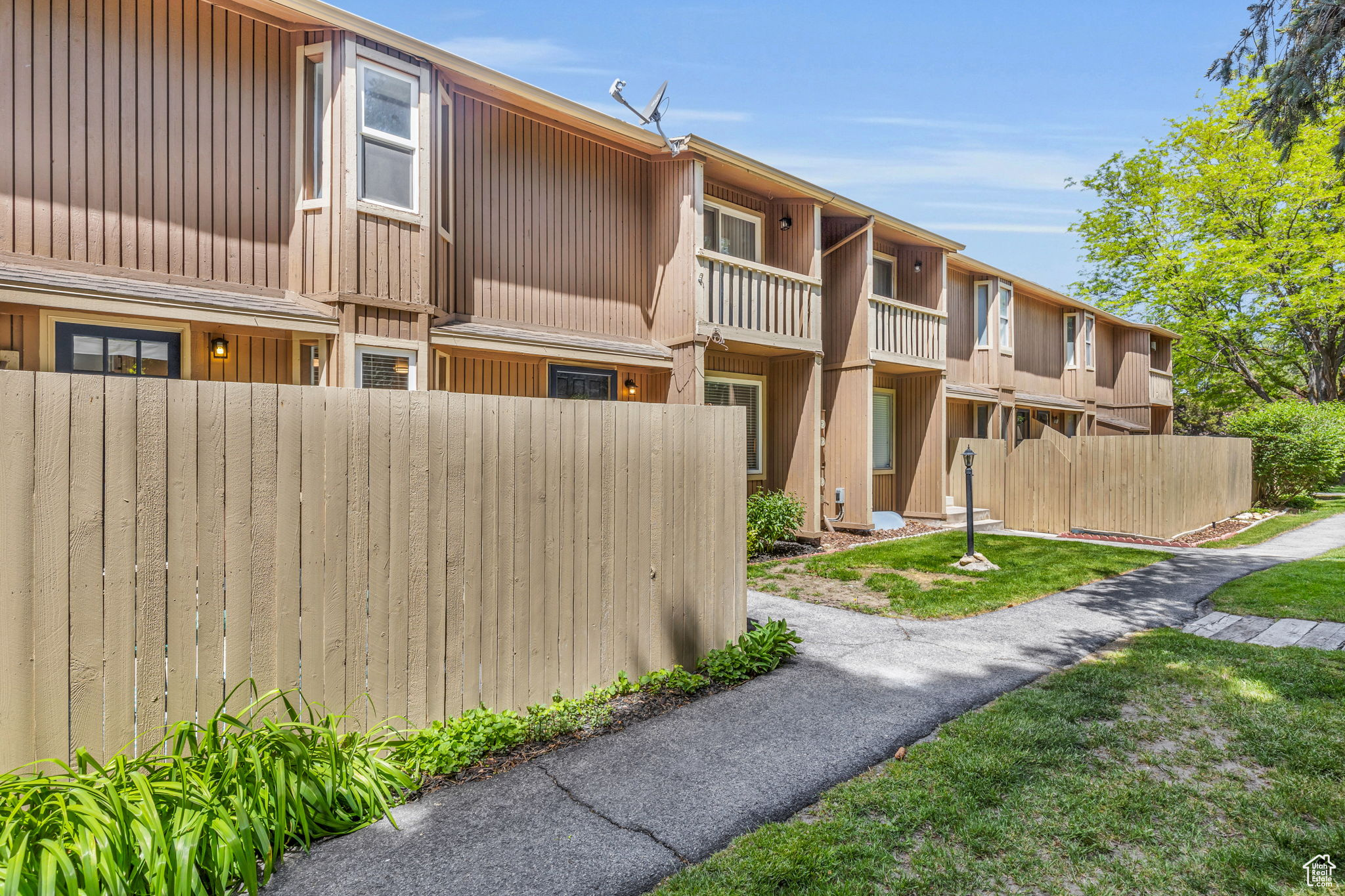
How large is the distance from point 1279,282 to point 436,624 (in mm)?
29858

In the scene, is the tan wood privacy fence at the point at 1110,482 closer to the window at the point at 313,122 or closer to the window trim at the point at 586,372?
the window trim at the point at 586,372

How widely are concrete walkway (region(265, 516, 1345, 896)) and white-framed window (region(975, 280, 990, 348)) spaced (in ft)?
38.5

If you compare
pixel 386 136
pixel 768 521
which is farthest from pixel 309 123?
pixel 768 521

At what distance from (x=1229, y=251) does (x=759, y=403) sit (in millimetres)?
20408

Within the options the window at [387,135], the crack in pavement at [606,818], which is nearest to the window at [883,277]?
the window at [387,135]

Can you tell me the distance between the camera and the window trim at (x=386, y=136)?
6.96m

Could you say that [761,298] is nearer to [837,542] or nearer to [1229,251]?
[837,542]

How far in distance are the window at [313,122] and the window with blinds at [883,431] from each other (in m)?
11.1

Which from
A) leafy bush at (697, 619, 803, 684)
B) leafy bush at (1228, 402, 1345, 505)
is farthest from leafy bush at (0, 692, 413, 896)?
leafy bush at (1228, 402, 1345, 505)

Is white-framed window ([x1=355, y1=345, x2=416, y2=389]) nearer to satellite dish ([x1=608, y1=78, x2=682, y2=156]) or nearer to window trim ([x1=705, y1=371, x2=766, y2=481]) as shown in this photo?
satellite dish ([x1=608, y1=78, x2=682, y2=156])

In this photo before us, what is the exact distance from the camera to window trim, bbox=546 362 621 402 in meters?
9.50

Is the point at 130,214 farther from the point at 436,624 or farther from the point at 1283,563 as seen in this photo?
the point at 1283,563

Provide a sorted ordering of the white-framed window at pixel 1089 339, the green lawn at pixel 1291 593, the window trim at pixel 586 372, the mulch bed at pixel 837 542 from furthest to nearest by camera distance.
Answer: the white-framed window at pixel 1089 339, the mulch bed at pixel 837 542, the window trim at pixel 586 372, the green lawn at pixel 1291 593

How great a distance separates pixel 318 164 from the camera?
282 inches
